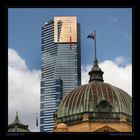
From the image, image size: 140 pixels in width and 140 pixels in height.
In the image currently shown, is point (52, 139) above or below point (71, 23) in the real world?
below

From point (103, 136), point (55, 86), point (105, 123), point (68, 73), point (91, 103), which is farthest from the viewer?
point (91, 103)

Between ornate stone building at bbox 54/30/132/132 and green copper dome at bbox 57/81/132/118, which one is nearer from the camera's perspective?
ornate stone building at bbox 54/30/132/132

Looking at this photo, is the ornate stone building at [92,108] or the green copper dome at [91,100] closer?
the ornate stone building at [92,108]

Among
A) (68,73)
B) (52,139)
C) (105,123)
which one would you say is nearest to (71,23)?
(52,139)

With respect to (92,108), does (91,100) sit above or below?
above

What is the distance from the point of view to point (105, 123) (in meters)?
38.6

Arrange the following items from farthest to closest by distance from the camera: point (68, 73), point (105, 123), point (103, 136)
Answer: point (105, 123), point (68, 73), point (103, 136)

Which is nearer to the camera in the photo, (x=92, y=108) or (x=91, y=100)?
(x=91, y=100)
